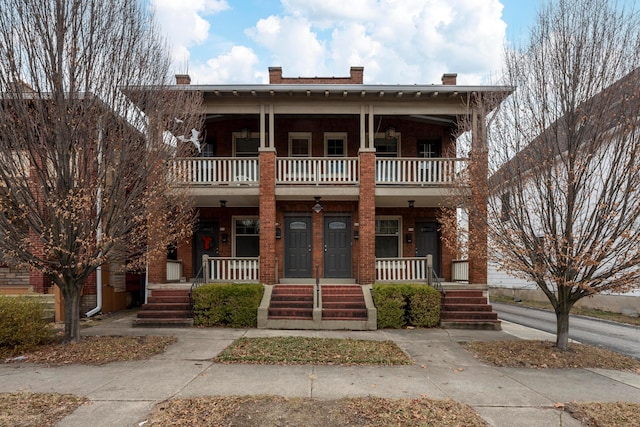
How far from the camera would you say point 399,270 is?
37.0 ft

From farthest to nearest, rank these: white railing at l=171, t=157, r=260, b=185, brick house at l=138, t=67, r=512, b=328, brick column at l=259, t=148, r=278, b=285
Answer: white railing at l=171, t=157, r=260, b=185, brick house at l=138, t=67, r=512, b=328, brick column at l=259, t=148, r=278, b=285

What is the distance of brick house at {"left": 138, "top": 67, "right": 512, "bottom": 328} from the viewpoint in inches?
439

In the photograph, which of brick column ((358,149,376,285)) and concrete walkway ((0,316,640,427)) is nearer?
concrete walkway ((0,316,640,427))

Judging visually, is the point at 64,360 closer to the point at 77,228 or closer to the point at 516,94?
the point at 77,228

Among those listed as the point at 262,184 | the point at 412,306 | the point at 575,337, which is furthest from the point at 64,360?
the point at 575,337

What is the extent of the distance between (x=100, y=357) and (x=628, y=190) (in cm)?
971

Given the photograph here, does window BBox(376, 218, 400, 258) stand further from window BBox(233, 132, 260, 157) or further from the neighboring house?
the neighboring house

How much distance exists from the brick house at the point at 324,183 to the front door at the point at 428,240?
0.04 m

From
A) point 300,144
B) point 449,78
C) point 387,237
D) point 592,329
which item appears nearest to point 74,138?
point 300,144

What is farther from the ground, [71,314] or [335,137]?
[335,137]

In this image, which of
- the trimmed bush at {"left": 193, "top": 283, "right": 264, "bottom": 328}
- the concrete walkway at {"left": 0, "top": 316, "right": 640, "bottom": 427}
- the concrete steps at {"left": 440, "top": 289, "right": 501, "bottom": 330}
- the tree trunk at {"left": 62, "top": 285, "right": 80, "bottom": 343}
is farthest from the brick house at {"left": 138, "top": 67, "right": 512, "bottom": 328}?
the concrete walkway at {"left": 0, "top": 316, "right": 640, "bottom": 427}

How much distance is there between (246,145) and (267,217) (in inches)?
139

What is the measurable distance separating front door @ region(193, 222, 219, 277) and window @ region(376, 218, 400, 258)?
596cm

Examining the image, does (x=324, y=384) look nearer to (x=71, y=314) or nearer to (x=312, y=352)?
(x=312, y=352)
